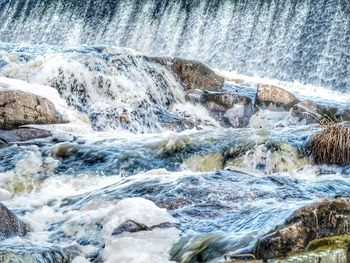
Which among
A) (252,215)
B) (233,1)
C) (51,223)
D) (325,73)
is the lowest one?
(51,223)

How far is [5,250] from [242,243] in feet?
7.28

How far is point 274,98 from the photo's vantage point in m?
17.0

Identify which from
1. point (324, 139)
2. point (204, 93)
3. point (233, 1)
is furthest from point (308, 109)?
point (233, 1)

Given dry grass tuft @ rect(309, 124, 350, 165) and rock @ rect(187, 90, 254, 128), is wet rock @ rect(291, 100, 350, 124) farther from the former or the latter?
dry grass tuft @ rect(309, 124, 350, 165)

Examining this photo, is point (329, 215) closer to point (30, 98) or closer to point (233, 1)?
point (30, 98)

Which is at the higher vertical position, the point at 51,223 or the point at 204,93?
the point at 204,93

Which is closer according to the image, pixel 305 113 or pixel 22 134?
pixel 22 134

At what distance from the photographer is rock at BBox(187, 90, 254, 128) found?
53.9 feet

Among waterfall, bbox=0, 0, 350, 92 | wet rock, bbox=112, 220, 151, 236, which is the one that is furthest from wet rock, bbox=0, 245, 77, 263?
waterfall, bbox=0, 0, 350, 92

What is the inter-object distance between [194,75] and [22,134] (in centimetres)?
624

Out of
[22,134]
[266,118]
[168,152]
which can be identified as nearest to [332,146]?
[168,152]

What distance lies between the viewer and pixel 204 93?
17.3 meters

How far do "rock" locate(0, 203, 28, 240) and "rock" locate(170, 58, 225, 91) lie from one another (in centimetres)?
1034

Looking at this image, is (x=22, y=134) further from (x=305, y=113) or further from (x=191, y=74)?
(x=305, y=113)
